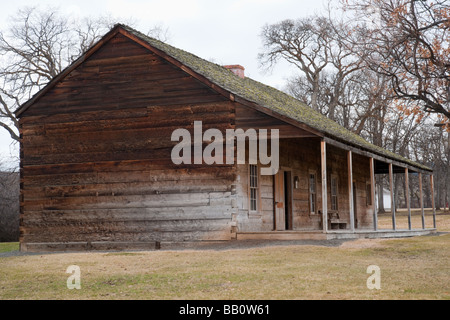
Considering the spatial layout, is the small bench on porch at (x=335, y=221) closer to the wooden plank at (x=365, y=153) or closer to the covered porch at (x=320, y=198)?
the covered porch at (x=320, y=198)

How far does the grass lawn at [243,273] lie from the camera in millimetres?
9906

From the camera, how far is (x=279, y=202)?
69.6 ft

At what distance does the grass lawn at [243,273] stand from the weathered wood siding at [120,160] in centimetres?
205

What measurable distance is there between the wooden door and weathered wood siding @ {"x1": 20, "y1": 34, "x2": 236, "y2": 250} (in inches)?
140

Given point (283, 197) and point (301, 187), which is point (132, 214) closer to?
point (283, 197)

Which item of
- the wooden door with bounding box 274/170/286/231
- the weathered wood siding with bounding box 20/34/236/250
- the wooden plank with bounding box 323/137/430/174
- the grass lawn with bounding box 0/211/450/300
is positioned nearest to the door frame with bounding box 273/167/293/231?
the wooden door with bounding box 274/170/286/231

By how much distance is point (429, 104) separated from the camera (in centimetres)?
2248

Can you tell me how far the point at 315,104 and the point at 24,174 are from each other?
1181 inches

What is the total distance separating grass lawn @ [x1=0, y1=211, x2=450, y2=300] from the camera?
32.5ft

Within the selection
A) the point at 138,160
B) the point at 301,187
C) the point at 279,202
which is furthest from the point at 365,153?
the point at 138,160

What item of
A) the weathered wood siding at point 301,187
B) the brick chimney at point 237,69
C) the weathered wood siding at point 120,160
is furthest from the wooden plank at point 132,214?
the brick chimney at point 237,69

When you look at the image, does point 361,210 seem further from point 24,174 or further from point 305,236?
point 24,174
